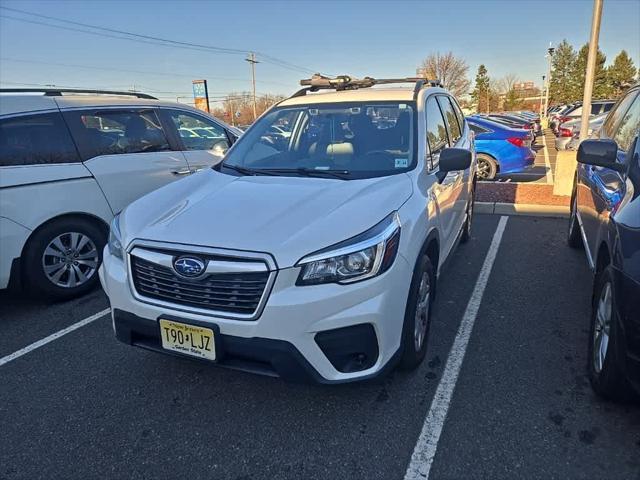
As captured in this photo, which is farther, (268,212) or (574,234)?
(574,234)

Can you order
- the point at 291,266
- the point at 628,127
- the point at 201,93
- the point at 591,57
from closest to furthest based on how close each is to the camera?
the point at 291,266 < the point at 628,127 < the point at 591,57 < the point at 201,93

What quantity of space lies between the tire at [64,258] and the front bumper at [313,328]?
226 cm

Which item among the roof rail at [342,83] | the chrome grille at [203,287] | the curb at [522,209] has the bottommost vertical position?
the curb at [522,209]

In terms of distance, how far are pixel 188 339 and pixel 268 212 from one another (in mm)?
789

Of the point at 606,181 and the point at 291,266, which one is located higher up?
the point at 606,181

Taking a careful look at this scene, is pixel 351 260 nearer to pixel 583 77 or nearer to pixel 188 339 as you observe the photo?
pixel 188 339

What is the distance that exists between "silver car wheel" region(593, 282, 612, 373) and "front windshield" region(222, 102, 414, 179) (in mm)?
1398

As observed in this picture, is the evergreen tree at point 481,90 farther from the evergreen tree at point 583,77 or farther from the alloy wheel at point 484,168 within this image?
the alloy wheel at point 484,168

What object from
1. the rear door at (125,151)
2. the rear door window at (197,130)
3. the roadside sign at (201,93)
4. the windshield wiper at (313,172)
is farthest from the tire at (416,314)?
the roadside sign at (201,93)

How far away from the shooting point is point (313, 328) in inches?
85.0

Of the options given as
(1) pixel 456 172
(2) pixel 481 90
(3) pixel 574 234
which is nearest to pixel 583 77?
(2) pixel 481 90

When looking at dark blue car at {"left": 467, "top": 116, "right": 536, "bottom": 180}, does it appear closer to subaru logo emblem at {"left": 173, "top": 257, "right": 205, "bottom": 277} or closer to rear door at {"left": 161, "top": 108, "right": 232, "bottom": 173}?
rear door at {"left": 161, "top": 108, "right": 232, "bottom": 173}

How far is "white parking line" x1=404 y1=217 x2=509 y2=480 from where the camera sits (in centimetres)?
221

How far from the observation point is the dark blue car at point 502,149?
9.60m
